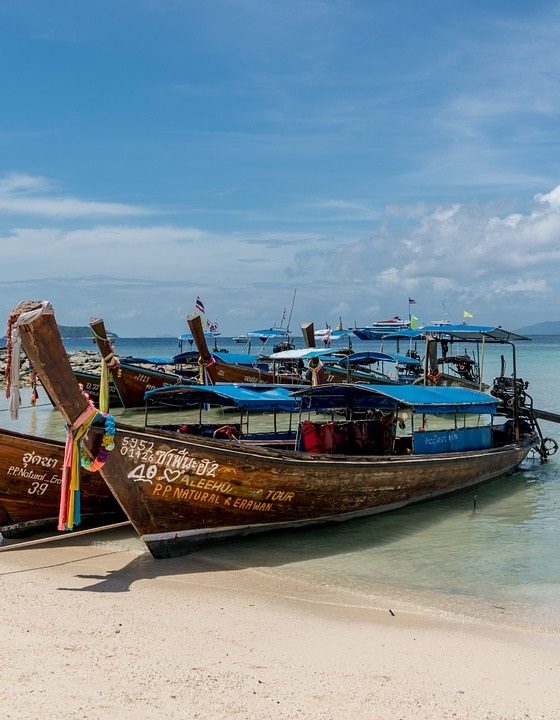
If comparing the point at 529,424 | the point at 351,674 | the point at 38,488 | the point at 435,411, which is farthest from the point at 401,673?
the point at 529,424

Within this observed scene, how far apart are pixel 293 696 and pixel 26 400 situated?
101 ft

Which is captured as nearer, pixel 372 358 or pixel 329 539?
pixel 329 539

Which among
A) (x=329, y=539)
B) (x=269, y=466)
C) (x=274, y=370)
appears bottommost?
(x=329, y=539)

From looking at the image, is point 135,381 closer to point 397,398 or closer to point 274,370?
point 274,370

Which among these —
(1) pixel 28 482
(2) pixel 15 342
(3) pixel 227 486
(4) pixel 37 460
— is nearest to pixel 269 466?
(3) pixel 227 486

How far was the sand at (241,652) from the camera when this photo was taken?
5043 mm

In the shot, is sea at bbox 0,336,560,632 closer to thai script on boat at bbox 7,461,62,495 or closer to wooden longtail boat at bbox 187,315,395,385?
thai script on boat at bbox 7,461,62,495

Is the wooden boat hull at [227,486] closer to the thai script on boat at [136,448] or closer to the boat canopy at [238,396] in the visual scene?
the thai script on boat at [136,448]

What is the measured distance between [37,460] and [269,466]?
3325 millimetres

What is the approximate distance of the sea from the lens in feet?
26.1

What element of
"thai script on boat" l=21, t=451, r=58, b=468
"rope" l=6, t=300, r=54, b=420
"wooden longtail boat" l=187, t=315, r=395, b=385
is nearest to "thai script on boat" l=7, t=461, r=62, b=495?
"thai script on boat" l=21, t=451, r=58, b=468

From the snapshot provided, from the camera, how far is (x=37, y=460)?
380 inches

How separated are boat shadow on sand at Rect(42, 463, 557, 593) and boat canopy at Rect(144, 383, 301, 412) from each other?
2.55 metres

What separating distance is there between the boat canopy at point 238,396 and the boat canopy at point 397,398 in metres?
0.33
